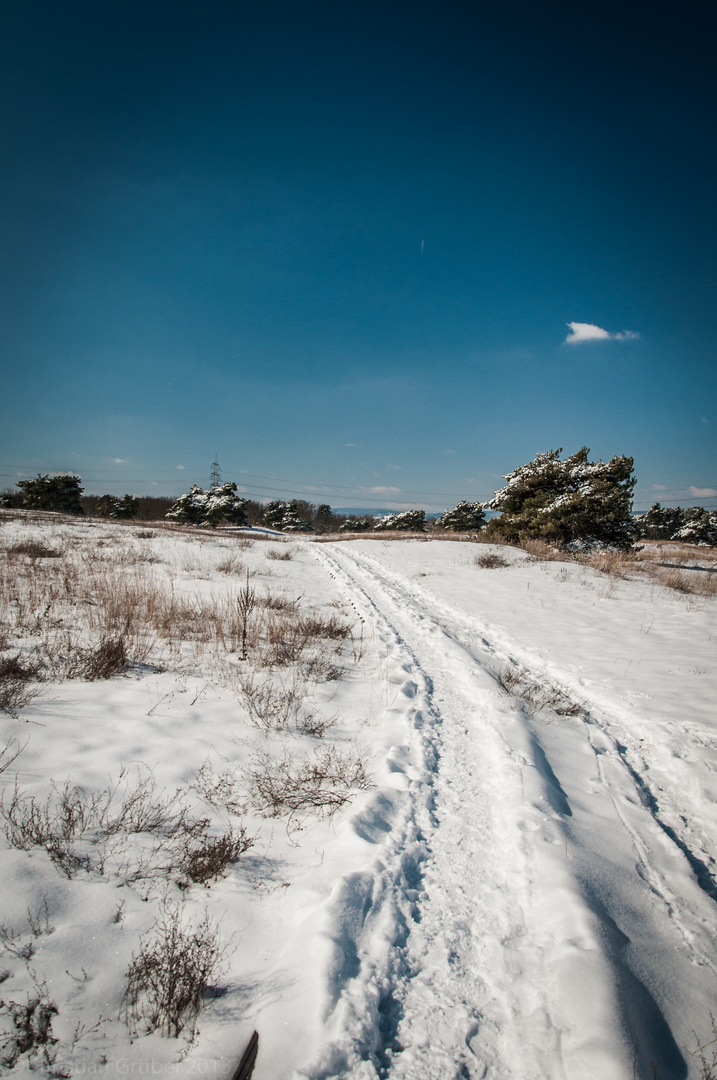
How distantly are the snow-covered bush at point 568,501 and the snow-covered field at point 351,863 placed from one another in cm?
1289

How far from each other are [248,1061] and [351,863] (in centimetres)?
97

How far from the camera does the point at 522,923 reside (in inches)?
81.0

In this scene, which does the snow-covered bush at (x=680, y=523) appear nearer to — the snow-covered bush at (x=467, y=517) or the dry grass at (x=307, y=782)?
the dry grass at (x=307, y=782)

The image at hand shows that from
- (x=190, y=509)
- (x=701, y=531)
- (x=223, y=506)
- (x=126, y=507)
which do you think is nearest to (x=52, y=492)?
(x=126, y=507)

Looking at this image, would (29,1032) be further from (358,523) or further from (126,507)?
(358,523)

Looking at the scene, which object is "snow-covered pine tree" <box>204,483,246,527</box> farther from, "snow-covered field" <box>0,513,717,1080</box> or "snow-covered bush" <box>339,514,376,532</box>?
"snow-covered field" <box>0,513,717,1080</box>

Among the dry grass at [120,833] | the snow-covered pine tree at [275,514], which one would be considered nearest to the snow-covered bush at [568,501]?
the dry grass at [120,833]

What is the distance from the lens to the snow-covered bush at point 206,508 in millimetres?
50156

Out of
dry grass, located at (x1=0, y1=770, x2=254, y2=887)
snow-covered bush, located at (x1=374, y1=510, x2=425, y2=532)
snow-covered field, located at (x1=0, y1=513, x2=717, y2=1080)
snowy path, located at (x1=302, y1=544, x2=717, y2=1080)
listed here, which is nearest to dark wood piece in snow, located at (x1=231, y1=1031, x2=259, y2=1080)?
snow-covered field, located at (x1=0, y1=513, x2=717, y2=1080)

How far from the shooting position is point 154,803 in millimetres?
2582

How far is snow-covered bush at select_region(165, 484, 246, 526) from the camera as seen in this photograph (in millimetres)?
50156

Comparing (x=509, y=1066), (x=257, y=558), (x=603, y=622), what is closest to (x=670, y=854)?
(x=509, y=1066)

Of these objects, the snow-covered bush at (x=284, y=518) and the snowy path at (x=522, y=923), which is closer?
the snowy path at (x=522, y=923)

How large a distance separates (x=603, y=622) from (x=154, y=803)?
8469 mm
